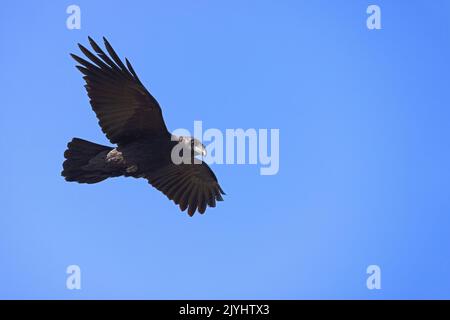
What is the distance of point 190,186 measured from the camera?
41.1 ft

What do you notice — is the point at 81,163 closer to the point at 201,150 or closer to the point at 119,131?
the point at 119,131

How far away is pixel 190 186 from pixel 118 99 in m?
1.91

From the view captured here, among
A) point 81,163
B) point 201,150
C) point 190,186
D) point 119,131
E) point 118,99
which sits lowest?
point 190,186

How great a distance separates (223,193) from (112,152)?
1988 mm

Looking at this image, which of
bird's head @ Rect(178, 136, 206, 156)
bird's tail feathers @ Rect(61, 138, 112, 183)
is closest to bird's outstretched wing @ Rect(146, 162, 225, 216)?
bird's head @ Rect(178, 136, 206, 156)

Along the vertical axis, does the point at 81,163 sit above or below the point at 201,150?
below

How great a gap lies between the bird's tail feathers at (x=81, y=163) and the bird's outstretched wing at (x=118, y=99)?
32cm

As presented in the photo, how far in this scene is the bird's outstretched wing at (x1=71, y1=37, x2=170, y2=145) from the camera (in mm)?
11211

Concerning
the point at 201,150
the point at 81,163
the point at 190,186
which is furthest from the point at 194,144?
the point at 81,163

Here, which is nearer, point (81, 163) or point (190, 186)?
point (81, 163)
